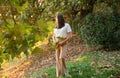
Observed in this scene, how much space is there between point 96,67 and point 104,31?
8.89 ft

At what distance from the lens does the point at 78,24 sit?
48.5ft

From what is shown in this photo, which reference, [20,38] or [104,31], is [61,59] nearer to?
[104,31]

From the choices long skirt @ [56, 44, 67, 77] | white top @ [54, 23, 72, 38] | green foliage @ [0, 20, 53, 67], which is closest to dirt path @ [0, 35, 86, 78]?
long skirt @ [56, 44, 67, 77]

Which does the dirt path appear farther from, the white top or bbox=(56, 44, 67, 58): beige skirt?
the white top

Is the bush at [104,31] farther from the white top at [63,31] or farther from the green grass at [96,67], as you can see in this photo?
the white top at [63,31]

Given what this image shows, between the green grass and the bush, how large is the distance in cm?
65

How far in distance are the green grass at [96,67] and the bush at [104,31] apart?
0.65 metres

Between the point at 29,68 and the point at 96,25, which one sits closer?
the point at 96,25

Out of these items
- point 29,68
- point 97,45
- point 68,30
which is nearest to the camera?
point 68,30

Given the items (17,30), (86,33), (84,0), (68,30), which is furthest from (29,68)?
(17,30)

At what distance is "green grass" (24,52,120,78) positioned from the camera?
358 inches

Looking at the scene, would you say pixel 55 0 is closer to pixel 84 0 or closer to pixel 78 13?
pixel 84 0

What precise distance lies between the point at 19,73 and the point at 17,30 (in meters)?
11.1

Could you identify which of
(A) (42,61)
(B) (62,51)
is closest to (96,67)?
(B) (62,51)
